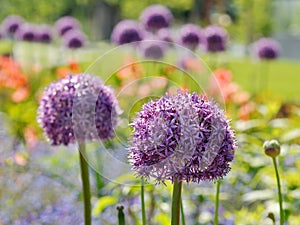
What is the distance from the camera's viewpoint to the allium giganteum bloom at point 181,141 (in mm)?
1290

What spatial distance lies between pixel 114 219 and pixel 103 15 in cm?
2402

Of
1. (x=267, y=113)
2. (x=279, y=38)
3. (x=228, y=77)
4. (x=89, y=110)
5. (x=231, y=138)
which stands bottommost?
(x=231, y=138)

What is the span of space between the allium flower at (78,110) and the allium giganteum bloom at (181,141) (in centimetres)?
52

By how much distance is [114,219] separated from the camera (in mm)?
2572

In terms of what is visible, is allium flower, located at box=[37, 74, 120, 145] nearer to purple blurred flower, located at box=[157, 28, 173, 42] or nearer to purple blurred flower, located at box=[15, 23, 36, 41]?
purple blurred flower, located at box=[157, 28, 173, 42]

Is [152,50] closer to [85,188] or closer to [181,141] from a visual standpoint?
[85,188]

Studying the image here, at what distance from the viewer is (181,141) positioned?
129cm

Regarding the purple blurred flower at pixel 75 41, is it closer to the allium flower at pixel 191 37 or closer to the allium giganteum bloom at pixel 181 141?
the allium flower at pixel 191 37

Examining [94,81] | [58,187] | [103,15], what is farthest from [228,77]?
[103,15]

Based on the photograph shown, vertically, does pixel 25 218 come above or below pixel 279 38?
below

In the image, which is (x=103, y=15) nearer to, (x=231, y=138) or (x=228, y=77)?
(x=228, y=77)

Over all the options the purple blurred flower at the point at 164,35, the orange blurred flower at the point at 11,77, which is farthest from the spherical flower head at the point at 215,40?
the orange blurred flower at the point at 11,77

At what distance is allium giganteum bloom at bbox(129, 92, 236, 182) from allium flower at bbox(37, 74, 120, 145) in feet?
1.70

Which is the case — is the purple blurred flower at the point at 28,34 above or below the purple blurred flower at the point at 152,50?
above
